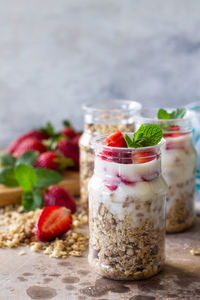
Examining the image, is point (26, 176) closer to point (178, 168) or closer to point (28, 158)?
point (28, 158)

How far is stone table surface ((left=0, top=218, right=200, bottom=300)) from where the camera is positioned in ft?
3.37

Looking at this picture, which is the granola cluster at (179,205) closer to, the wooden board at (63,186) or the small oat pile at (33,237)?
the small oat pile at (33,237)

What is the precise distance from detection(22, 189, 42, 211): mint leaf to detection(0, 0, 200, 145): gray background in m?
0.79

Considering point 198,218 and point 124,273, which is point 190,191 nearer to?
point 198,218

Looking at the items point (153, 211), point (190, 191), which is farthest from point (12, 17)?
point (153, 211)

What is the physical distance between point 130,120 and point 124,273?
1.74 feet

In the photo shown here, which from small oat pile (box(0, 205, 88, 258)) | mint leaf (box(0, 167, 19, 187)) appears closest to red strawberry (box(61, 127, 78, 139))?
mint leaf (box(0, 167, 19, 187))

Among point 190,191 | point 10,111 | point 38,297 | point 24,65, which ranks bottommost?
point 38,297

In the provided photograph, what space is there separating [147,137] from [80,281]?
1.17 ft

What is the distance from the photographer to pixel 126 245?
106 cm

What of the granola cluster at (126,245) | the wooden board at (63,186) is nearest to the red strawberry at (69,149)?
the wooden board at (63,186)

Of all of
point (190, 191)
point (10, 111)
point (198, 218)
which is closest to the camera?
point (190, 191)

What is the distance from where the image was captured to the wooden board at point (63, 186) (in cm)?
159

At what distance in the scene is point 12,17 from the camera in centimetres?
216
